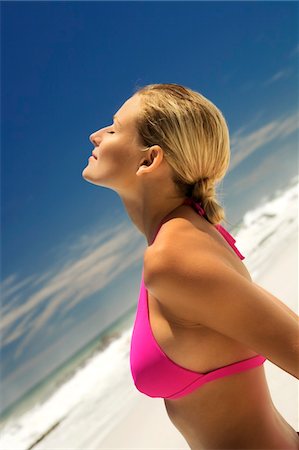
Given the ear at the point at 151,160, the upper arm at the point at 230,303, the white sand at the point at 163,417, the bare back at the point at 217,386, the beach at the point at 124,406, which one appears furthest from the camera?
the beach at the point at 124,406

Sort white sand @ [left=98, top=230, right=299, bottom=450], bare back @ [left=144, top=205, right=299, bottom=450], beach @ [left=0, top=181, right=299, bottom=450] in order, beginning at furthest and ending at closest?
beach @ [left=0, top=181, right=299, bottom=450] → white sand @ [left=98, top=230, right=299, bottom=450] → bare back @ [left=144, top=205, right=299, bottom=450]

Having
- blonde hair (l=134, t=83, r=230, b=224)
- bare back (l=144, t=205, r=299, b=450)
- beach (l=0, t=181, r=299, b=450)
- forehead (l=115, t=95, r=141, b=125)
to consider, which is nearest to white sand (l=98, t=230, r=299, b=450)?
beach (l=0, t=181, r=299, b=450)

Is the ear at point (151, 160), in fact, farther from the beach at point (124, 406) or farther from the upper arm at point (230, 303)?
the beach at point (124, 406)

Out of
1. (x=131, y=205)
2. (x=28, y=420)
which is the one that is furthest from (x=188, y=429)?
(x=28, y=420)

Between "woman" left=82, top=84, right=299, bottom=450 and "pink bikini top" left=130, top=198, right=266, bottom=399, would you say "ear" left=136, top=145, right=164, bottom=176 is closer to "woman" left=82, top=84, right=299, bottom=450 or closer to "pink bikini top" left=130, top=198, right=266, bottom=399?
"woman" left=82, top=84, right=299, bottom=450

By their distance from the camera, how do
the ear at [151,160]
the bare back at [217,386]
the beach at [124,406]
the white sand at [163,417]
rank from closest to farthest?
1. the bare back at [217,386]
2. the ear at [151,160]
3. the white sand at [163,417]
4. the beach at [124,406]

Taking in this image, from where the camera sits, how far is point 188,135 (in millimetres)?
1299

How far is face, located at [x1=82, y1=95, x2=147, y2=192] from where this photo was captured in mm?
1375

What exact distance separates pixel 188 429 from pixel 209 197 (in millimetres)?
536

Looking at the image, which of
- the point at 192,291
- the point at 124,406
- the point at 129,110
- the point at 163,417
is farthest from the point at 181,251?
the point at 124,406

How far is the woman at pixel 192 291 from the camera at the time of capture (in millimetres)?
1118

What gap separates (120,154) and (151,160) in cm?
8

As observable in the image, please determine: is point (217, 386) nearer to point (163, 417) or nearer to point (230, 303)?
point (230, 303)

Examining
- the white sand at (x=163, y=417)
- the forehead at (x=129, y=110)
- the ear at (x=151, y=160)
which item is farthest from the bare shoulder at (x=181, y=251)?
the white sand at (x=163, y=417)
